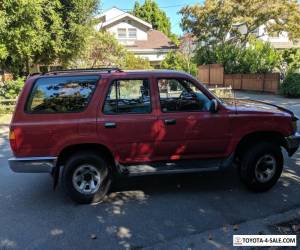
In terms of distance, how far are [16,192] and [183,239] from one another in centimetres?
314

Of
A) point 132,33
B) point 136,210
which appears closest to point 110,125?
point 136,210

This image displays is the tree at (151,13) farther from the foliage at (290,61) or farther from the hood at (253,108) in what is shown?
the hood at (253,108)

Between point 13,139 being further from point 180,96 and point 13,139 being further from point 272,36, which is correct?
point 272,36

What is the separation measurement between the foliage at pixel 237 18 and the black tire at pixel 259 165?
24.2m

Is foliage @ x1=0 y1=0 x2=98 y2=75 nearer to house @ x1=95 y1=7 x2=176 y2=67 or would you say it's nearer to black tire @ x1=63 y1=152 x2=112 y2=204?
black tire @ x1=63 y1=152 x2=112 y2=204

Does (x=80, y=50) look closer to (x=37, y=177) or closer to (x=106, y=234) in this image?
(x=37, y=177)

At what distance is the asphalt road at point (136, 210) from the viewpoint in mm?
4184

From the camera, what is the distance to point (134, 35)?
3506 centimetres

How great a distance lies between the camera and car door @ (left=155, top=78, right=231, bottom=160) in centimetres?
514

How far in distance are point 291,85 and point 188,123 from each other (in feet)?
49.4

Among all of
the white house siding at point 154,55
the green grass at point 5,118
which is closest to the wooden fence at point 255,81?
the white house siding at point 154,55

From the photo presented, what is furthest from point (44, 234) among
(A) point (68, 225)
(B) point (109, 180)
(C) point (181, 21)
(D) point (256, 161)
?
(C) point (181, 21)

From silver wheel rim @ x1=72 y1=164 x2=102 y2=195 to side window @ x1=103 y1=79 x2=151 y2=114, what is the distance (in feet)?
2.91

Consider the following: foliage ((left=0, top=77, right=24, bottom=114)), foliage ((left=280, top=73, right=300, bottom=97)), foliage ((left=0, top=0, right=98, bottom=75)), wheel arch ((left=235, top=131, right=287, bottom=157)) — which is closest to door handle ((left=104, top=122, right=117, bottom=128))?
wheel arch ((left=235, top=131, right=287, bottom=157))
